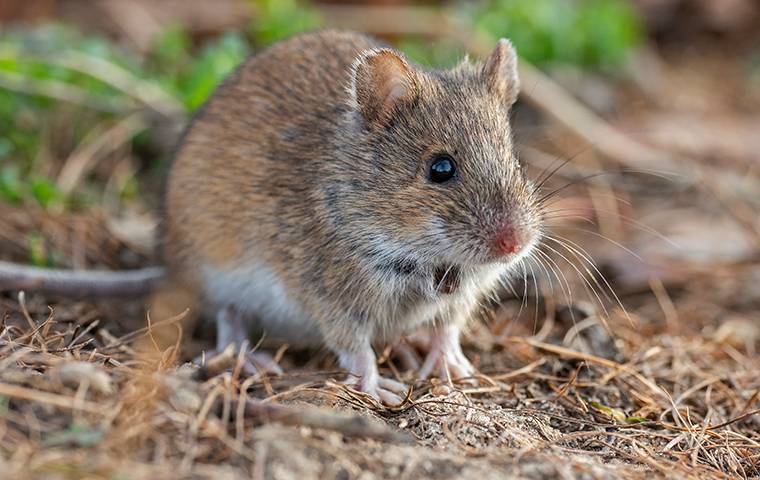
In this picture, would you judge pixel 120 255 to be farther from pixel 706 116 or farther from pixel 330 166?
pixel 706 116

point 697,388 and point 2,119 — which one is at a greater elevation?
point 2,119

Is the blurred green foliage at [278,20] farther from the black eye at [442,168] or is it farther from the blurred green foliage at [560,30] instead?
the black eye at [442,168]

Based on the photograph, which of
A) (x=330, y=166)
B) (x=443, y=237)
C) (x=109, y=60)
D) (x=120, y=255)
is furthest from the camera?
(x=109, y=60)

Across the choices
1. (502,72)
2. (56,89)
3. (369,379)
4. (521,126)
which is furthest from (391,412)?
(521,126)

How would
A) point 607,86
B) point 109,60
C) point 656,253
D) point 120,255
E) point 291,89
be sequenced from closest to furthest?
point 291,89, point 120,255, point 656,253, point 109,60, point 607,86

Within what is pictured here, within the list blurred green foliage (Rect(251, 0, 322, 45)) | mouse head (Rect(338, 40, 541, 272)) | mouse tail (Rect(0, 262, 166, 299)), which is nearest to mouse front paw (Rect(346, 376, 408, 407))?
mouse head (Rect(338, 40, 541, 272))

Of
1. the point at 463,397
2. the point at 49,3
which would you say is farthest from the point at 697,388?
the point at 49,3

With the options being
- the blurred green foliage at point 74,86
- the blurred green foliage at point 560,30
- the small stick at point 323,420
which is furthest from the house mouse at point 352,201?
the blurred green foliage at point 560,30
